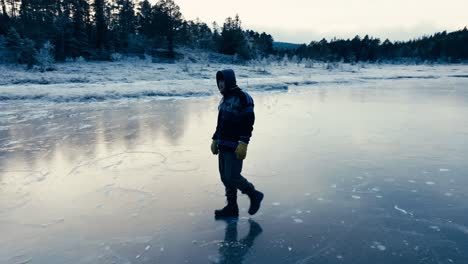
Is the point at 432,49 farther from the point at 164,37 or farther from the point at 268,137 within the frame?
the point at 268,137

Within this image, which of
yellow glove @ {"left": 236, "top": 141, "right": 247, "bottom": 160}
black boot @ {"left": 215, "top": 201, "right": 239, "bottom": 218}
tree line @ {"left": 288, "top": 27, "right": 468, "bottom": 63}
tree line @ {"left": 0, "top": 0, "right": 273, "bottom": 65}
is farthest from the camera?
tree line @ {"left": 288, "top": 27, "right": 468, "bottom": 63}

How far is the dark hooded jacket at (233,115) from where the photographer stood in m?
3.64

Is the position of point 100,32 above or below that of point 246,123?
above

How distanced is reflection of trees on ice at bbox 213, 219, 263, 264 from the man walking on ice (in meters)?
0.23

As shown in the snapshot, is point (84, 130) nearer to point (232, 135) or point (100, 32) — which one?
point (232, 135)

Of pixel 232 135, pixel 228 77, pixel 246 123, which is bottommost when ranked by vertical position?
pixel 232 135

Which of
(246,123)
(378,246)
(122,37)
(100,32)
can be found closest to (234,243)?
(246,123)

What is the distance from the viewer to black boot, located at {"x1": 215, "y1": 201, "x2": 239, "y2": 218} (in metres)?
3.94

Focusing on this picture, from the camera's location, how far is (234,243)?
341cm

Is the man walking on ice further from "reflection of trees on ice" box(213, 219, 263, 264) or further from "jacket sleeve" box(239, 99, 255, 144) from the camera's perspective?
"reflection of trees on ice" box(213, 219, 263, 264)

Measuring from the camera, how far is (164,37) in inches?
1821

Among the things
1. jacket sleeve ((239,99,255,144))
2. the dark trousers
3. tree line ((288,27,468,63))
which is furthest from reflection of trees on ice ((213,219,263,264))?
tree line ((288,27,468,63))

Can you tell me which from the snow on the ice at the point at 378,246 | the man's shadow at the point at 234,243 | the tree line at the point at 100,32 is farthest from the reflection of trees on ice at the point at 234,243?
the tree line at the point at 100,32

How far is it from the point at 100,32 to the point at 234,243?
144 ft
